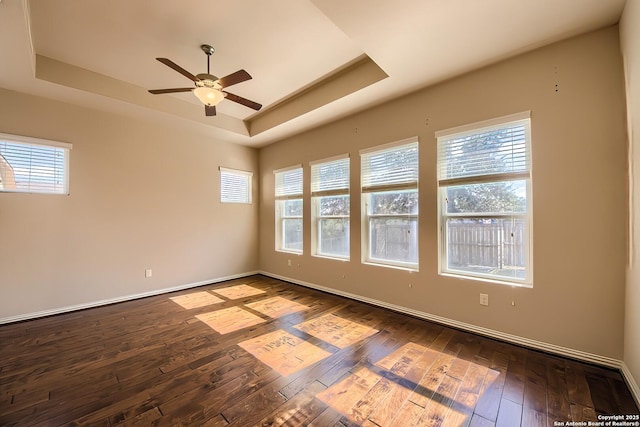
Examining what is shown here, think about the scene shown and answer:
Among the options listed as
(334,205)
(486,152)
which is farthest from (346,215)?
(486,152)

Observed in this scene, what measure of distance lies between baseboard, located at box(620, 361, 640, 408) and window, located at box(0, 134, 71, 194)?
Result: 6.19 metres

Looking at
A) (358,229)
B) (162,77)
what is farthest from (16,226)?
(358,229)

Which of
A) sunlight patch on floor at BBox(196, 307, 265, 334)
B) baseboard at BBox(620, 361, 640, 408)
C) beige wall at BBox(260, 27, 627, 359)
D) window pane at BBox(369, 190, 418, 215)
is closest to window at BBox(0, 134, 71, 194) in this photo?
sunlight patch on floor at BBox(196, 307, 265, 334)

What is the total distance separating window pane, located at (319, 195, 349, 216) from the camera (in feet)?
14.2

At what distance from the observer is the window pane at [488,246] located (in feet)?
8.68

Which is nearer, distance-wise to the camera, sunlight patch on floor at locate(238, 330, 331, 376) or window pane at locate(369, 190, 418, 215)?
sunlight patch on floor at locate(238, 330, 331, 376)

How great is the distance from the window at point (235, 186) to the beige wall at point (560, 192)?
379cm

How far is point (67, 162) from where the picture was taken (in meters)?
3.62

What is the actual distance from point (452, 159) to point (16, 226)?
18.0 ft

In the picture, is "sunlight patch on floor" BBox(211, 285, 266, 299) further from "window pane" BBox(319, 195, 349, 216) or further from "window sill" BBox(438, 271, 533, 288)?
"window sill" BBox(438, 271, 533, 288)

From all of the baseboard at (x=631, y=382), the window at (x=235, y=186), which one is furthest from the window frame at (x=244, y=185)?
the baseboard at (x=631, y=382)

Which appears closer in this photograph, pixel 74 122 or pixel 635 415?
pixel 635 415

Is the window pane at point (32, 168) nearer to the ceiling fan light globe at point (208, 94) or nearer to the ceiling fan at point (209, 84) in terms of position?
the ceiling fan at point (209, 84)

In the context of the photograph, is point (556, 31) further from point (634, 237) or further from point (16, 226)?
point (16, 226)
